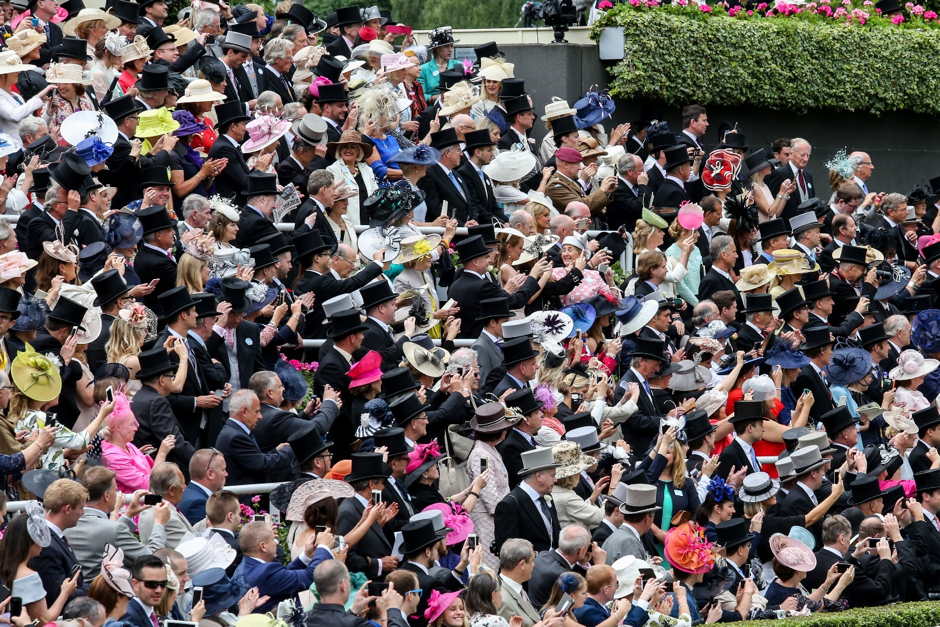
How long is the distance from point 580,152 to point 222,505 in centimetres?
813

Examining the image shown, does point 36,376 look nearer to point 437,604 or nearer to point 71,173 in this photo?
point 71,173

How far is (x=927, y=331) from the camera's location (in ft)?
56.5

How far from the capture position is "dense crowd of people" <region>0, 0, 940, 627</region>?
1016 centimetres

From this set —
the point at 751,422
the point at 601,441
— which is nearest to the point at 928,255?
the point at 751,422

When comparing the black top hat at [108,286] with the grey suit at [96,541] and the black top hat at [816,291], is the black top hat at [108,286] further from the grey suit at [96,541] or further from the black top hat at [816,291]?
the black top hat at [816,291]

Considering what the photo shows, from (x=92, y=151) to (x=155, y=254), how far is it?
113cm

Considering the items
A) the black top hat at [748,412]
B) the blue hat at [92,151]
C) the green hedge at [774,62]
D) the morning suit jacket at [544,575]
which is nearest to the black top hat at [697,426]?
the black top hat at [748,412]

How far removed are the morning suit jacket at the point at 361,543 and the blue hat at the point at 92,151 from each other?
396 centimetres

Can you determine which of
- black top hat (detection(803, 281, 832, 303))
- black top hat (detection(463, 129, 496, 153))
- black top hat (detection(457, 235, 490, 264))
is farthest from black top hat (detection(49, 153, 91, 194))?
black top hat (detection(803, 281, 832, 303))

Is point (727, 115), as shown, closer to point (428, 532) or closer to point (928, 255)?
point (928, 255)

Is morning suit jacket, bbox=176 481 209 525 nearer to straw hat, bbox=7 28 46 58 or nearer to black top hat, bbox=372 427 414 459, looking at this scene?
black top hat, bbox=372 427 414 459

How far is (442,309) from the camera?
13688 mm

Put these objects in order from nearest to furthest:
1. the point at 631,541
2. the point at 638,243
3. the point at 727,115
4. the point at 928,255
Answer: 1. the point at 631,541
2. the point at 638,243
3. the point at 928,255
4. the point at 727,115

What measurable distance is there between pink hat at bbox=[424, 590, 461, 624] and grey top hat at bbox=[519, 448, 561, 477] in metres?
1.53
